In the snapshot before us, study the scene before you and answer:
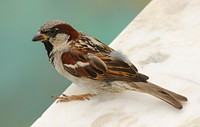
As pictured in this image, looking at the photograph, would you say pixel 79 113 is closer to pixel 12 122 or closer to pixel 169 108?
pixel 169 108

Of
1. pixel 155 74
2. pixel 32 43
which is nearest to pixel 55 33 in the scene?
pixel 155 74

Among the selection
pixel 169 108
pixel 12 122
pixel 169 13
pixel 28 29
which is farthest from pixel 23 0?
pixel 169 108

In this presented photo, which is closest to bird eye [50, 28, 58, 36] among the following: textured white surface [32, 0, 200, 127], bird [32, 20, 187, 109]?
bird [32, 20, 187, 109]

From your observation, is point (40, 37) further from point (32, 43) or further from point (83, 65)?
point (32, 43)

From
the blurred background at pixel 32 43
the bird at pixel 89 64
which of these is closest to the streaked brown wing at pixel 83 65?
the bird at pixel 89 64

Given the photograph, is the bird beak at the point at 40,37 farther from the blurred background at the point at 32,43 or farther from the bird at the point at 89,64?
the blurred background at the point at 32,43
